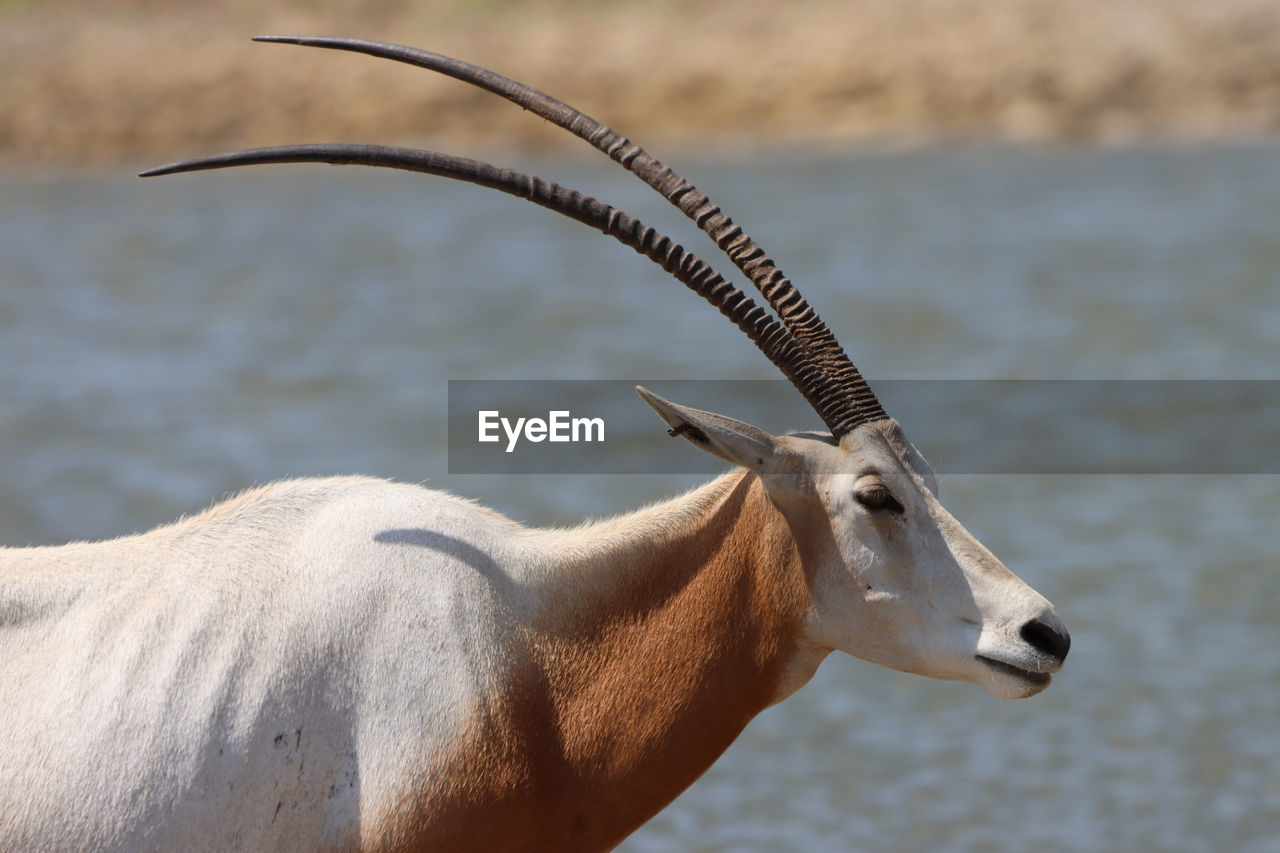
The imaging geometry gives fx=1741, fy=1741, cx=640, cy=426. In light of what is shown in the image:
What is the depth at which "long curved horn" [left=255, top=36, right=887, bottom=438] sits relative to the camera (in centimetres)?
507

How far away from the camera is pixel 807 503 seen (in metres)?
4.96

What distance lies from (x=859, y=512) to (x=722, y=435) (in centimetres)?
45

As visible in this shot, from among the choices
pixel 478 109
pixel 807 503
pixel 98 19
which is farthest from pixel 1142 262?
pixel 98 19

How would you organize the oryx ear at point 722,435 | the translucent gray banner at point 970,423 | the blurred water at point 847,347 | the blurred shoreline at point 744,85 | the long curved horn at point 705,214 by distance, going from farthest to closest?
the blurred shoreline at point 744,85
the translucent gray banner at point 970,423
the blurred water at point 847,347
the long curved horn at point 705,214
the oryx ear at point 722,435

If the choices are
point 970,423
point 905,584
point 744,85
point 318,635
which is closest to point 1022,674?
point 905,584

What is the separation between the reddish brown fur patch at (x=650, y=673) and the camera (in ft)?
15.9

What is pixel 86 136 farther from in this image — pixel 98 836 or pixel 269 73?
pixel 98 836

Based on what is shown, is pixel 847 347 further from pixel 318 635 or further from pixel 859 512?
pixel 318 635

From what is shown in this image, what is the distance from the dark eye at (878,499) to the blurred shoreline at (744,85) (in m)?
30.5

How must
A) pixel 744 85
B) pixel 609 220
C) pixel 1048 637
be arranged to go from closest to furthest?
1. pixel 1048 637
2. pixel 609 220
3. pixel 744 85

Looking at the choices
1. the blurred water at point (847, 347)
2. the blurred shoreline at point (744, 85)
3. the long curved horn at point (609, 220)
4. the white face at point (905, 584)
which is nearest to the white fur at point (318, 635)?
the white face at point (905, 584)

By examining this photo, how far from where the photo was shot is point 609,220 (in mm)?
4918

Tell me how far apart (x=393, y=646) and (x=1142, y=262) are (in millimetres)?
21673

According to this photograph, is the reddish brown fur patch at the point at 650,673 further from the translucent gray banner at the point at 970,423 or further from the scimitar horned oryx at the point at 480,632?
the translucent gray banner at the point at 970,423
